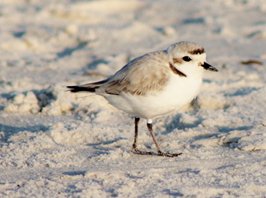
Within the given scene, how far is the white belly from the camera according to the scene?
568 centimetres

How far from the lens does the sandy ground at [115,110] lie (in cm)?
523

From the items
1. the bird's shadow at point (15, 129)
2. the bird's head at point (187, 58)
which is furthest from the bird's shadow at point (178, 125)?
the bird's shadow at point (15, 129)

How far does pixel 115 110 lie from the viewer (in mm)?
7082

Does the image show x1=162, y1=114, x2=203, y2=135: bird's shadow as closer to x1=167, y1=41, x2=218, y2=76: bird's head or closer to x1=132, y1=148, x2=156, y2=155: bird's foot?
x1=132, y1=148, x2=156, y2=155: bird's foot

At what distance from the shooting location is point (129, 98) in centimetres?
580

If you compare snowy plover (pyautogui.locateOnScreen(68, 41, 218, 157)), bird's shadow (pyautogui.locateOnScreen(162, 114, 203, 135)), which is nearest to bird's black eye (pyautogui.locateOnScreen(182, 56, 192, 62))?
snowy plover (pyautogui.locateOnScreen(68, 41, 218, 157))

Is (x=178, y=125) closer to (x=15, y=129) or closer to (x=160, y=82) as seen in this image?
(x=160, y=82)

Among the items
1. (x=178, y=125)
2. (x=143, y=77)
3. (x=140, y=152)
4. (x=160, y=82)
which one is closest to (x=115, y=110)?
(x=178, y=125)

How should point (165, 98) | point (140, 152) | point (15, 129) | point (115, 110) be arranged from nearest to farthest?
point (165, 98) < point (140, 152) < point (15, 129) < point (115, 110)

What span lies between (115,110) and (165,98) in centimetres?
146

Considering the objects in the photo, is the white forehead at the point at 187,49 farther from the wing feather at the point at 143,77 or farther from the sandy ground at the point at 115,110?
the sandy ground at the point at 115,110

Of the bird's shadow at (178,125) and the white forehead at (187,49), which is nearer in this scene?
the white forehead at (187,49)

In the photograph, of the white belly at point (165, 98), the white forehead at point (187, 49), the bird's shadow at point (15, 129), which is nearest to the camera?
the white belly at point (165, 98)

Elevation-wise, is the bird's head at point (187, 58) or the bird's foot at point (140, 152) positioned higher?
the bird's head at point (187, 58)
